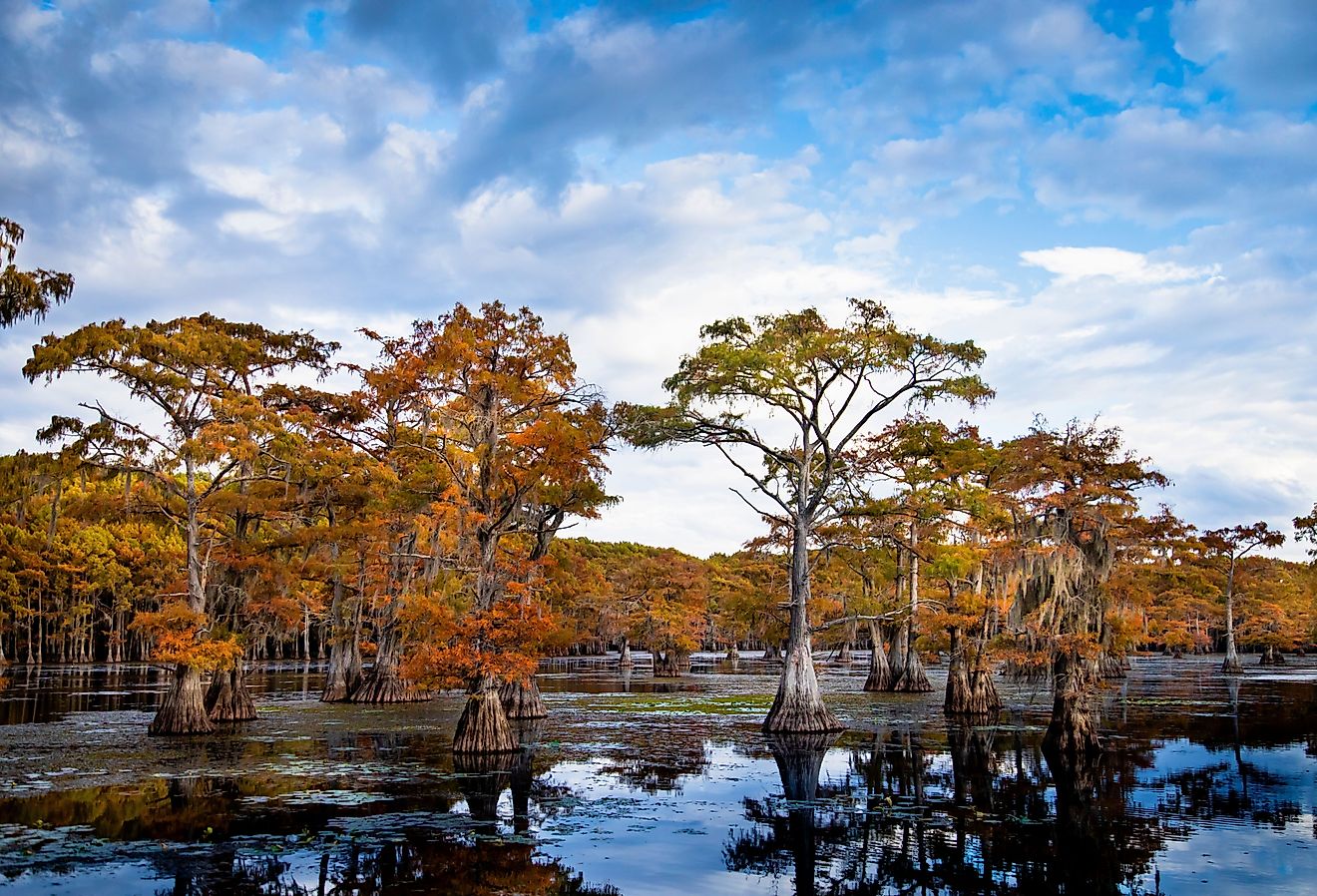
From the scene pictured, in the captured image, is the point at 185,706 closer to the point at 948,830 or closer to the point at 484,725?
the point at 484,725

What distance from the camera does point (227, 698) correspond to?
32.6m

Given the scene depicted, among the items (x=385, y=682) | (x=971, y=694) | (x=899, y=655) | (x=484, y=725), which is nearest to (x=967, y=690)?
(x=971, y=694)

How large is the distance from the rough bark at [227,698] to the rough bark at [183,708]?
3.56 m

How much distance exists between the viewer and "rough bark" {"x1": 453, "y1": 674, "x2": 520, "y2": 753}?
2350cm

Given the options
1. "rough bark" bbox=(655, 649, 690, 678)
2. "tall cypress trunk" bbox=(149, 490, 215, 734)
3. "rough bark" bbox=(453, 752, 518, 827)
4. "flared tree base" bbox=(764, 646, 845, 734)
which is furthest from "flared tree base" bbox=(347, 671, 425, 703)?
"rough bark" bbox=(655, 649, 690, 678)

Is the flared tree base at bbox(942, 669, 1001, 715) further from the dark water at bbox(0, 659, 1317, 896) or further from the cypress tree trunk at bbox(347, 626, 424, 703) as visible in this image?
the cypress tree trunk at bbox(347, 626, 424, 703)

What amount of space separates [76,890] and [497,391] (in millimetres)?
17044

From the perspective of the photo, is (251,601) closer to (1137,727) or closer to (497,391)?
(497,391)

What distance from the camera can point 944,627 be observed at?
35625mm

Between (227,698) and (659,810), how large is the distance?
71.6 ft

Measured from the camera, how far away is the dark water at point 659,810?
12.2 meters

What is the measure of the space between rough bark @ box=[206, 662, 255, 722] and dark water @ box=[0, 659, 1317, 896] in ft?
6.80

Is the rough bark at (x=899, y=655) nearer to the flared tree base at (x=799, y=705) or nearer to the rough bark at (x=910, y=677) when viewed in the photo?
the rough bark at (x=910, y=677)

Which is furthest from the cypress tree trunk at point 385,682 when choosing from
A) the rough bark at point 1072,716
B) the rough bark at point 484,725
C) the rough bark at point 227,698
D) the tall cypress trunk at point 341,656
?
the rough bark at point 1072,716
